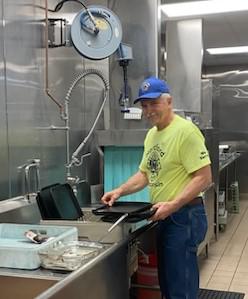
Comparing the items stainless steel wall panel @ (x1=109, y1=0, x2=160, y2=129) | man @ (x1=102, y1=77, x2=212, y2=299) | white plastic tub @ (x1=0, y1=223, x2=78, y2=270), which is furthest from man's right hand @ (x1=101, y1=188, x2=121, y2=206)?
stainless steel wall panel @ (x1=109, y1=0, x2=160, y2=129)

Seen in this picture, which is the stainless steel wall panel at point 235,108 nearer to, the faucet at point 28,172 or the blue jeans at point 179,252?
the faucet at point 28,172

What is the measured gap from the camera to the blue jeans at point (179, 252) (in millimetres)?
2240

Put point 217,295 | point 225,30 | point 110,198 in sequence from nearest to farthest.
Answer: point 110,198, point 217,295, point 225,30

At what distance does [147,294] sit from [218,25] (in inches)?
148

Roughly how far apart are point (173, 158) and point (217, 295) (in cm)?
171

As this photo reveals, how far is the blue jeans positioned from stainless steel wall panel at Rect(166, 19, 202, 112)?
2491 mm

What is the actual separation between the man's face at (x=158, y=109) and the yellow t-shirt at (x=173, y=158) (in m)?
0.05

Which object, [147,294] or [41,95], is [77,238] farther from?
[41,95]

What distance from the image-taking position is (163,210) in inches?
83.0

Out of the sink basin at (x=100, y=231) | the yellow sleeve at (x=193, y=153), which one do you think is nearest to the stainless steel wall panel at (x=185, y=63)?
the yellow sleeve at (x=193, y=153)

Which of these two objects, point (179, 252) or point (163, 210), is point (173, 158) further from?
point (179, 252)

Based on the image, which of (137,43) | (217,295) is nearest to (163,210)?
(217,295)

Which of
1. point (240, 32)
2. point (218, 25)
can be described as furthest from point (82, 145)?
point (240, 32)

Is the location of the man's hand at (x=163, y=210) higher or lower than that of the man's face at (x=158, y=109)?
lower
